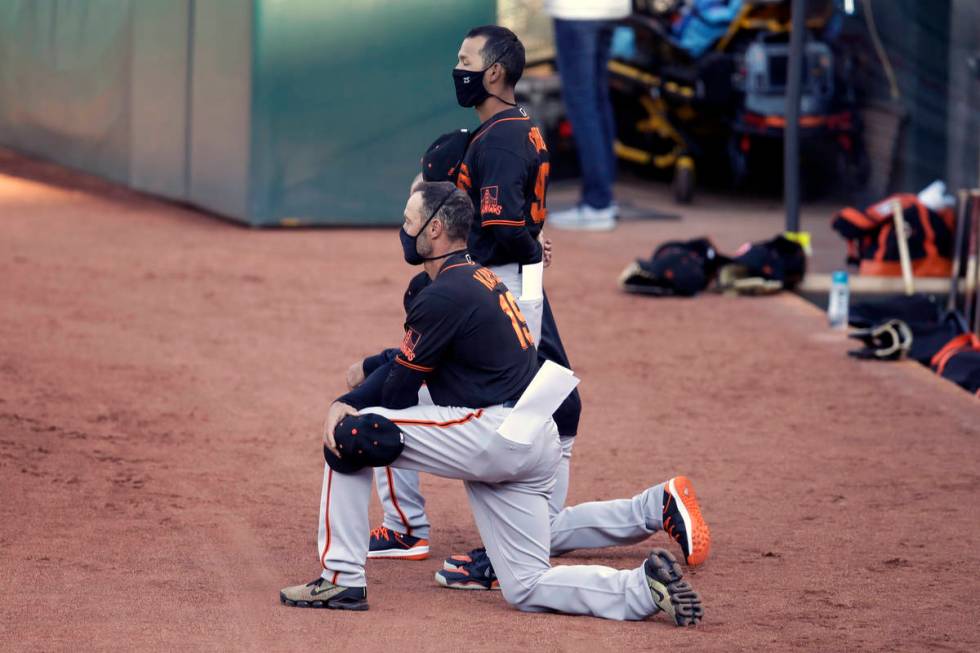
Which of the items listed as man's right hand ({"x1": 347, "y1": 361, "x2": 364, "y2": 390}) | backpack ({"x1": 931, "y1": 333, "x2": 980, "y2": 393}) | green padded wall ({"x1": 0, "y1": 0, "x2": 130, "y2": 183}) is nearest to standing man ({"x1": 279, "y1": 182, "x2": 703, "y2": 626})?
man's right hand ({"x1": 347, "y1": 361, "x2": 364, "y2": 390})

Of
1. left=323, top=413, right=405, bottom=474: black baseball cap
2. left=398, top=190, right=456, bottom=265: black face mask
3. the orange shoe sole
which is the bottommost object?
the orange shoe sole

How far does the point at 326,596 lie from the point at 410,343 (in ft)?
2.80

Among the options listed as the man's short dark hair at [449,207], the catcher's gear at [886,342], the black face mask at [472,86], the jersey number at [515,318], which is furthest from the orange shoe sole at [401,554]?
the catcher's gear at [886,342]

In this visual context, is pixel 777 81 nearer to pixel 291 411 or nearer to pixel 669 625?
pixel 291 411

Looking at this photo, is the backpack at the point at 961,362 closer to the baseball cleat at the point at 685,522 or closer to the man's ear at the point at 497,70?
the baseball cleat at the point at 685,522

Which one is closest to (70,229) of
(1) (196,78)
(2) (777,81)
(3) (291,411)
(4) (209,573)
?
(1) (196,78)

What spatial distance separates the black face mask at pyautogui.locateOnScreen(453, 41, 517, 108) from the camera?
553 centimetres

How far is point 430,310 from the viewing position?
4.63 m

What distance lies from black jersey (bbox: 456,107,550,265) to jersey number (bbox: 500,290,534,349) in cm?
63

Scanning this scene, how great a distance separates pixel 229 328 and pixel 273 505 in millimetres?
3345

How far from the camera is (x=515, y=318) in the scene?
4828 mm

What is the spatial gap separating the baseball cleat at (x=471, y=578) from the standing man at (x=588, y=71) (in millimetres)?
7809

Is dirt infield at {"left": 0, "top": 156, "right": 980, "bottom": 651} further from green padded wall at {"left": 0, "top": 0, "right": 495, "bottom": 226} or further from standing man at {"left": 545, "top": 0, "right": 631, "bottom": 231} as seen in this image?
standing man at {"left": 545, "top": 0, "right": 631, "bottom": 231}

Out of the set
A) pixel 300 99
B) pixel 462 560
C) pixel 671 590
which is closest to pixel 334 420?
pixel 462 560
